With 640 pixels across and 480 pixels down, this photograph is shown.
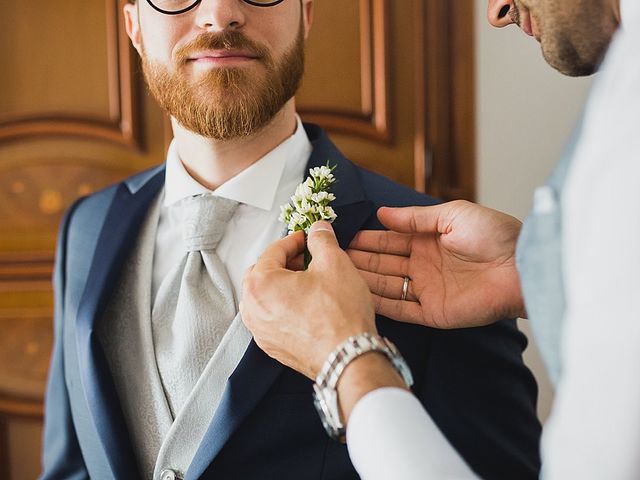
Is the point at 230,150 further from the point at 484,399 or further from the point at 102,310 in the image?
the point at 484,399

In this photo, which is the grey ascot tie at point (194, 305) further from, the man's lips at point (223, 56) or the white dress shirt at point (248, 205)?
the man's lips at point (223, 56)

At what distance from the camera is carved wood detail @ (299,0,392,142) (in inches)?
68.4

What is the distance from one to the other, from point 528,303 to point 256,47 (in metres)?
0.64

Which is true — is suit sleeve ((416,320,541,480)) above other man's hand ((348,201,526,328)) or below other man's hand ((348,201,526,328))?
Answer: below

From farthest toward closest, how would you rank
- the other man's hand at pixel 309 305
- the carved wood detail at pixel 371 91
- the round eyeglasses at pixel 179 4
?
the carved wood detail at pixel 371 91
the round eyeglasses at pixel 179 4
the other man's hand at pixel 309 305

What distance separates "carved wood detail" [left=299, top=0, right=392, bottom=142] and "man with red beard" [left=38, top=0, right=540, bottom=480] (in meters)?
0.47

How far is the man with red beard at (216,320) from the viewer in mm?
1046

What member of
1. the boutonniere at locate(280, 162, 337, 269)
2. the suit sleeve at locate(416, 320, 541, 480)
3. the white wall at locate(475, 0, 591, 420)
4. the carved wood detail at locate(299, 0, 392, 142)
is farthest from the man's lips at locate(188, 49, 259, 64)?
the white wall at locate(475, 0, 591, 420)

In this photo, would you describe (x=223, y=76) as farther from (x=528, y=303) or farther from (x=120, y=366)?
(x=528, y=303)

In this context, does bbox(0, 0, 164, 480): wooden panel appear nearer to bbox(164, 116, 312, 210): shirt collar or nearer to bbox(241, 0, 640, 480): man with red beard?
bbox(164, 116, 312, 210): shirt collar

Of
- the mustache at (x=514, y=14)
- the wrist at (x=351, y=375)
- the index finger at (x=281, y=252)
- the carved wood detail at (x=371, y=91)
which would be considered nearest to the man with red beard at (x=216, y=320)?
the index finger at (x=281, y=252)

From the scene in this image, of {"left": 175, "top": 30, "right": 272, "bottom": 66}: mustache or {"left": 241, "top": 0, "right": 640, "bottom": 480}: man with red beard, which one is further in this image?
{"left": 175, "top": 30, "right": 272, "bottom": 66}: mustache

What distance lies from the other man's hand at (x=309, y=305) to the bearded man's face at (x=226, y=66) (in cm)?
32

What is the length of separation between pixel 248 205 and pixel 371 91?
26.4 inches
